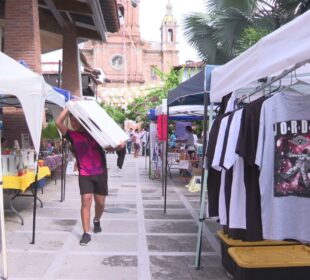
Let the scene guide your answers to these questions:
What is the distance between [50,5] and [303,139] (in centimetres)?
Answer: 1264

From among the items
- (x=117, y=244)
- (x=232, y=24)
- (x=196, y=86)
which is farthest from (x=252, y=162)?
(x=232, y=24)

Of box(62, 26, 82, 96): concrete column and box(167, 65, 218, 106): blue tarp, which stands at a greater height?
box(62, 26, 82, 96): concrete column

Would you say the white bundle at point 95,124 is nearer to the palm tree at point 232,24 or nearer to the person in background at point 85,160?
the person in background at point 85,160

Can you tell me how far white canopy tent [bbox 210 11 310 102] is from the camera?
3.28 meters

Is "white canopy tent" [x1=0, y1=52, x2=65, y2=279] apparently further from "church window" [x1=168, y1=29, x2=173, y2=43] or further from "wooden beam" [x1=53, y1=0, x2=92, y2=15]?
"church window" [x1=168, y1=29, x2=173, y2=43]

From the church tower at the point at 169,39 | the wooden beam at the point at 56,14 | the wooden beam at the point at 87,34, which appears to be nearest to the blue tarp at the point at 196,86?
the wooden beam at the point at 56,14

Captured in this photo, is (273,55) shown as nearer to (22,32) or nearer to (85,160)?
(85,160)

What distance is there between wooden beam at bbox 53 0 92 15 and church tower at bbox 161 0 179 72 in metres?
67.2

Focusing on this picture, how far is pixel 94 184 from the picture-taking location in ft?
22.4

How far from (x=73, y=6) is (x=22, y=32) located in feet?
12.9

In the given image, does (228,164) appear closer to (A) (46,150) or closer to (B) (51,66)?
(A) (46,150)

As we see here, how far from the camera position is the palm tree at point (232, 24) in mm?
10680

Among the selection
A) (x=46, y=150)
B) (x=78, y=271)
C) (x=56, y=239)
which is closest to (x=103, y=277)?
(x=78, y=271)

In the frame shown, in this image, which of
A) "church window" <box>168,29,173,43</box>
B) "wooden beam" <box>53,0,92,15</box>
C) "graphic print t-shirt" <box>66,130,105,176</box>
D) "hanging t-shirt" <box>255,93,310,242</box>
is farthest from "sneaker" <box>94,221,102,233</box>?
"church window" <box>168,29,173,43</box>
